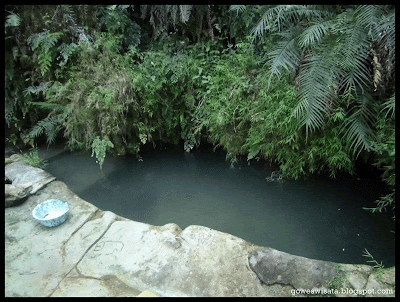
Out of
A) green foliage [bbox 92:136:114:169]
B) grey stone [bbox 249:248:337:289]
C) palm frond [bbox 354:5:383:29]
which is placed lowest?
grey stone [bbox 249:248:337:289]

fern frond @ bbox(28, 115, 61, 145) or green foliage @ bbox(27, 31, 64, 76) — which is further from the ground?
green foliage @ bbox(27, 31, 64, 76)

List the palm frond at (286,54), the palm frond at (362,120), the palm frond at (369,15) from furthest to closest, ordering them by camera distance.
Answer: the palm frond at (286,54), the palm frond at (362,120), the palm frond at (369,15)

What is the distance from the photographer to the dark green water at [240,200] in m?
3.22

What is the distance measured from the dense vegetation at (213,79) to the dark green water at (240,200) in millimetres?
281

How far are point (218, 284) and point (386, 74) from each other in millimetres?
2631

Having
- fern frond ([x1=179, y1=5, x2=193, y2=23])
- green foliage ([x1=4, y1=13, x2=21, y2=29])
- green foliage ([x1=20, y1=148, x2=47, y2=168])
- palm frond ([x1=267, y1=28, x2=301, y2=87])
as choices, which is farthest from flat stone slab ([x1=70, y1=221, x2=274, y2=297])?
green foliage ([x1=4, y1=13, x2=21, y2=29])

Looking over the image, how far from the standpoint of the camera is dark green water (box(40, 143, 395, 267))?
10.6 ft

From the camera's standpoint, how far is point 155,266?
2660mm

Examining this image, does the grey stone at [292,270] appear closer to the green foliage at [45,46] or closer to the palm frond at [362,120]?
the palm frond at [362,120]

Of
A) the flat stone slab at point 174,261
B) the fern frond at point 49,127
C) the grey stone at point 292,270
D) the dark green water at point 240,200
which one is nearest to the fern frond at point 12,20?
the fern frond at point 49,127

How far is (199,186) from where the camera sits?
170 inches

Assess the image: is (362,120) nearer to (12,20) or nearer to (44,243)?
(44,243)

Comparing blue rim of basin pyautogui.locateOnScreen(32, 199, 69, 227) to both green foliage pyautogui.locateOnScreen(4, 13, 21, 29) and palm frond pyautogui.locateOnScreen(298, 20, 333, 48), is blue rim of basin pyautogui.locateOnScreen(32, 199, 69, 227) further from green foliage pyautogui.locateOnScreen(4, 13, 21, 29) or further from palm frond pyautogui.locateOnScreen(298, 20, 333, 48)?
palm frond pyautogui.locateOnScreen(298, 20, 333, 48)

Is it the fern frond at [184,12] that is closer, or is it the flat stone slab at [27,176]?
the flat stone slab at [27,176]
